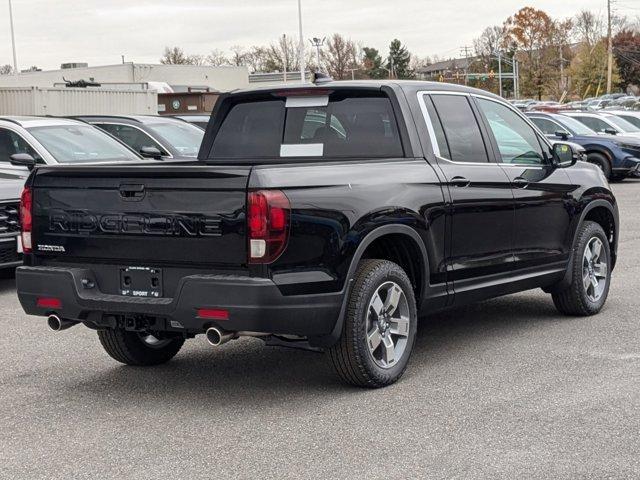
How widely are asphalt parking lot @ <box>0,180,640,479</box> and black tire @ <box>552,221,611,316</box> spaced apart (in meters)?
0.23

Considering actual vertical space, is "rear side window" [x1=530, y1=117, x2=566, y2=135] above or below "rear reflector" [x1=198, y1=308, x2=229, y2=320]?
above

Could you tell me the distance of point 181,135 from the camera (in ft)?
52.3

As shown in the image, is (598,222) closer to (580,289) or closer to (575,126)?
(580,289)

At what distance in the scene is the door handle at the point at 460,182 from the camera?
22.6 ft

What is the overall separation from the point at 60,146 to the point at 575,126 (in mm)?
16221

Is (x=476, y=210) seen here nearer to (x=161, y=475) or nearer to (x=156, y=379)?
(x=156, y=379)

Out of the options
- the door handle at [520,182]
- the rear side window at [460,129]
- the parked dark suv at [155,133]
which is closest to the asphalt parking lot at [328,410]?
the door handle at [520,182]

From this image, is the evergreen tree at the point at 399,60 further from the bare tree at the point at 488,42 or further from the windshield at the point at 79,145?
the windshield at the point at 79,145

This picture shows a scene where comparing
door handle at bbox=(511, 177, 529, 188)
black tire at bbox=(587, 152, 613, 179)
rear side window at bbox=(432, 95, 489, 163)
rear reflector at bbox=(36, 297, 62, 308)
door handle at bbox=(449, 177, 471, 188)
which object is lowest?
black tire at bbox=(587, 152, 613, 179)

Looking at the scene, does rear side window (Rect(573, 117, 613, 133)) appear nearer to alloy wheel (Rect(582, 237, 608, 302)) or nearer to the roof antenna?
alloy wheel (Rect(582, 237, 608, 302))

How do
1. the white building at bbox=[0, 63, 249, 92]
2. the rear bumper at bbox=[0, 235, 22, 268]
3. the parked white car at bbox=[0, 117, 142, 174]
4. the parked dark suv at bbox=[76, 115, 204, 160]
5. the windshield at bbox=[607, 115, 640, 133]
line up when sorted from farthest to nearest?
1. the white building at bbox=[0, 63, 249, 92]
2. the windshield at bbox=[607, 115, 640, 133]
3. the parked dark suv at bbox=[76, 115, 204, 160]
4. the parked white car at bbox=[0, 117, 142, 174]
5. the rear bumper at bbox=[0, 235, 22, 268]

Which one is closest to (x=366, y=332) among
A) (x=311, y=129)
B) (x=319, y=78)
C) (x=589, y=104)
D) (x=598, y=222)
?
(x=311, y=129)

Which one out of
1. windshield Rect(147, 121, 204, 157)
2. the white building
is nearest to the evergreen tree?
the white building

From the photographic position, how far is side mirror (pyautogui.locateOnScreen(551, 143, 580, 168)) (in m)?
8.18
